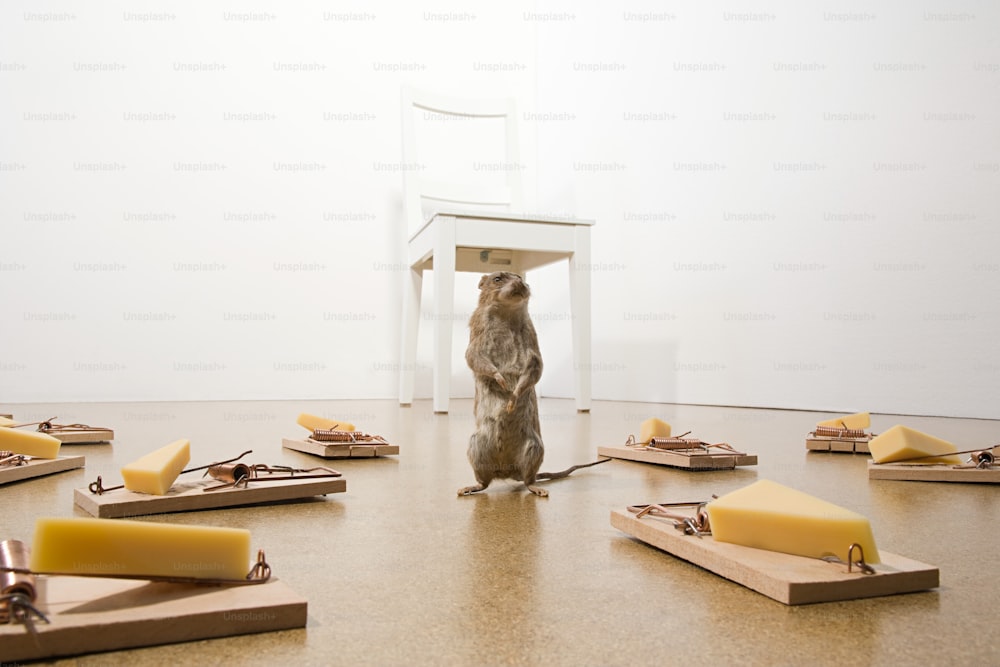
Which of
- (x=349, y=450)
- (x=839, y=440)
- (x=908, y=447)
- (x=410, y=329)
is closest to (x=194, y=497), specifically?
(x=349, y=450)

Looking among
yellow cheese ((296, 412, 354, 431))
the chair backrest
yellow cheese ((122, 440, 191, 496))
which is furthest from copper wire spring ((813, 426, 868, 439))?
the chair backrest

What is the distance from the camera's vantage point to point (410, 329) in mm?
4648

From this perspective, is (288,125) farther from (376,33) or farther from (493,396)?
(493,396)

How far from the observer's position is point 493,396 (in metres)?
1.59

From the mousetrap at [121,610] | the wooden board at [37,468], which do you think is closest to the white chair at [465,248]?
the wooden board at [37,468]

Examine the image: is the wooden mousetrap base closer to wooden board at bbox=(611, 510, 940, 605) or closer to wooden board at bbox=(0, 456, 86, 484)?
wooden board at bbox=(611, 510, 940, 605)

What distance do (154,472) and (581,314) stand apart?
2.97m

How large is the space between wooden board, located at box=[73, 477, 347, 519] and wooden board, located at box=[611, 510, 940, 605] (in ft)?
2.38

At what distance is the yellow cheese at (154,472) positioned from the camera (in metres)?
1.30

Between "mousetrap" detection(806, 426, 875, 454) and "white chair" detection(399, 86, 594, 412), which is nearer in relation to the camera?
"mousetrap" detection(806, 426, 875, 454)

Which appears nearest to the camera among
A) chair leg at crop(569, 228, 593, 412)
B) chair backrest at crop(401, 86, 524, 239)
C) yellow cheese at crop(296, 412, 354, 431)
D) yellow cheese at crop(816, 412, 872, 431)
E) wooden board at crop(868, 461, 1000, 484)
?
wooden board at crop(868, 461, 1000, 484)

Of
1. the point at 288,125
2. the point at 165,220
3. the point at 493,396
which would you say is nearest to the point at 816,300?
the point at 493,396

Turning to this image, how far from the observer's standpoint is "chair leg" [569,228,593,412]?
3.93 meters

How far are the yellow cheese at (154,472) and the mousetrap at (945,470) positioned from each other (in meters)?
1.46
